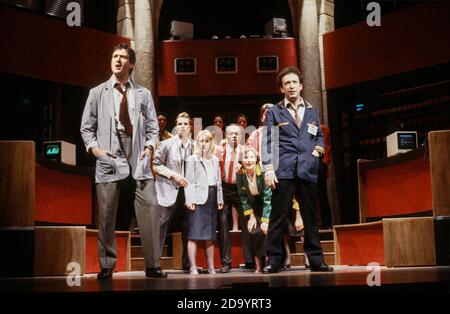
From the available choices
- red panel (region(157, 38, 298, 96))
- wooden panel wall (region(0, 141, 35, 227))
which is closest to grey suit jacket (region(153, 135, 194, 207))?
wooden panel wall (region(0, 141, 35, 227))

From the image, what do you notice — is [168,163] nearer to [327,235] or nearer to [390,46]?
[327,235]

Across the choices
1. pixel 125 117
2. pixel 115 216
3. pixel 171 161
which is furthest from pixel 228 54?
pixel 115 216

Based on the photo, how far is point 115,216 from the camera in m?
3.70

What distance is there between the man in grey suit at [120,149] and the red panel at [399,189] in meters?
A: 3.04

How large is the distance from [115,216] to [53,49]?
500 cm

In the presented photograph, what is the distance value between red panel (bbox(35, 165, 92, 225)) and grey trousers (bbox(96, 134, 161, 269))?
2.36 m

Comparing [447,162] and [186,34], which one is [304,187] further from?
[186,34]

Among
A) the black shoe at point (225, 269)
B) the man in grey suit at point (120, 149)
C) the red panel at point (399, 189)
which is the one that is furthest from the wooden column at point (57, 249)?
the red panel at point (399, 189)

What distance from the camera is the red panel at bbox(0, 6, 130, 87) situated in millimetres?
7586

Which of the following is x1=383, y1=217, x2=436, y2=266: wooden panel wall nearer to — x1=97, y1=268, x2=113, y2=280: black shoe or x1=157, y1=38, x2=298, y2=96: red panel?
x1=97, y1=268, x2=113, y2=280: black shoe

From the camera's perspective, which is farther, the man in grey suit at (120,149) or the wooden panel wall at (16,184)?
the wooden panel wall at (16,184)

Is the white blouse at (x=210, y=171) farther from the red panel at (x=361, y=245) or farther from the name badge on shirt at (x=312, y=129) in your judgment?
the red panel at (x=361, y=245)

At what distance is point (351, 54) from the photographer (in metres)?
8.65

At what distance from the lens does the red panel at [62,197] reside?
5973mm
